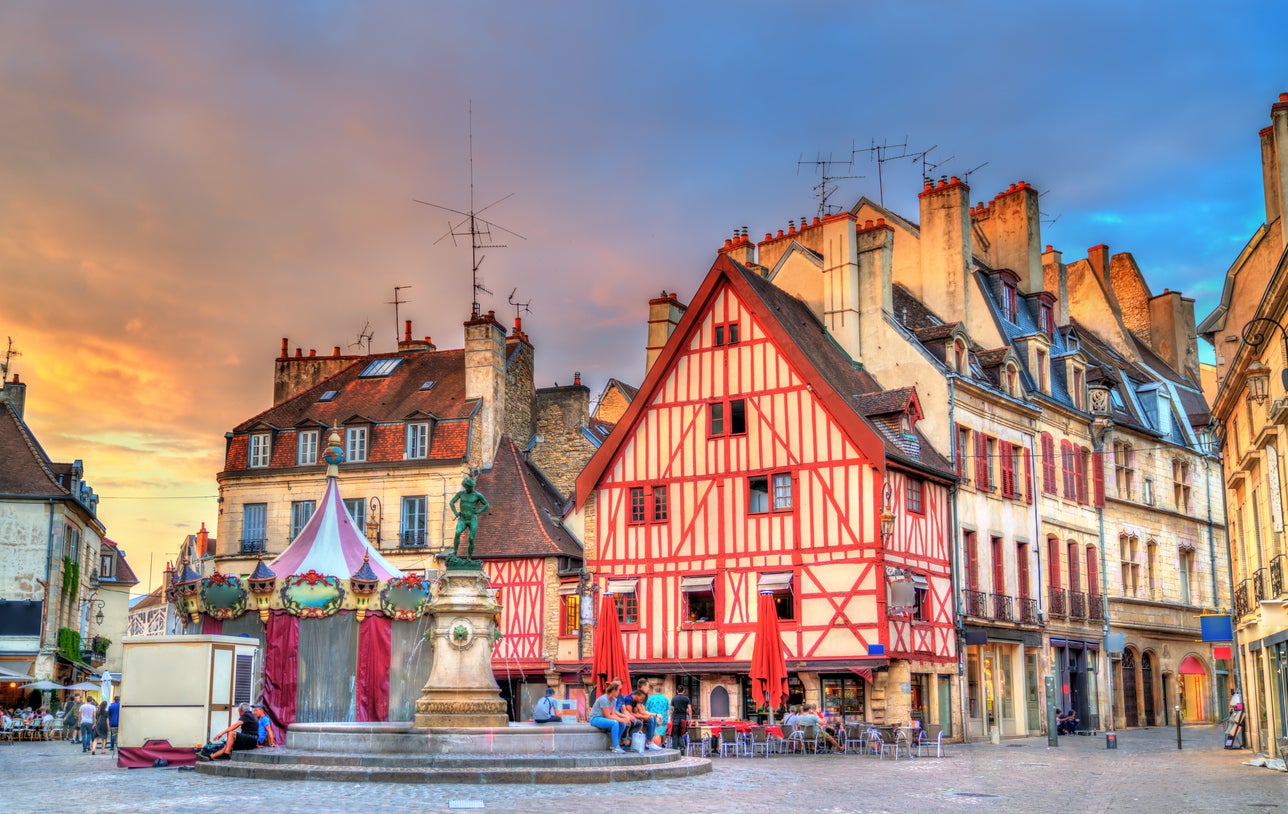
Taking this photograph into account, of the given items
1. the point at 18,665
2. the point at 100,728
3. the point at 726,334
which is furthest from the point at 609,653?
the point at 18,665

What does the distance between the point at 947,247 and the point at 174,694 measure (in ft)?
68.9

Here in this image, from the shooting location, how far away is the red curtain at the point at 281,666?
22.1 metres

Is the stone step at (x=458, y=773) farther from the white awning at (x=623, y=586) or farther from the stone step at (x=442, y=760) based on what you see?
the white awning at (x=623, y=586)

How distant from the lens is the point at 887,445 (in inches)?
1059

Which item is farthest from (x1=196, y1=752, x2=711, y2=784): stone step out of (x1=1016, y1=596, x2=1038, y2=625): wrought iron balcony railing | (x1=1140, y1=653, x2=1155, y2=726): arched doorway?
(x1=1140, y1=653, x2=1155, y2=726): arched doorway

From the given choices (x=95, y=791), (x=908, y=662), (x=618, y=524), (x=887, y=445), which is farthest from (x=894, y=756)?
(x=95, y=791)

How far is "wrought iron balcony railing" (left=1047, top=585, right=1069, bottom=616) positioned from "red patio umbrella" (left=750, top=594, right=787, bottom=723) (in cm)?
1023

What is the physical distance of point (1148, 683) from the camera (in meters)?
35.7

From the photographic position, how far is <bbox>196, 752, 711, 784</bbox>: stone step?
14.4 meters

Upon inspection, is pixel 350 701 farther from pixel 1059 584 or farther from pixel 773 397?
pixel 1059 584

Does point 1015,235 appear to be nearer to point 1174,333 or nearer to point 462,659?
point 1174,333

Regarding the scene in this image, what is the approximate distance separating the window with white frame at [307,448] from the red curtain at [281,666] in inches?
529

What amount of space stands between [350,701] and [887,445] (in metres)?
11.2

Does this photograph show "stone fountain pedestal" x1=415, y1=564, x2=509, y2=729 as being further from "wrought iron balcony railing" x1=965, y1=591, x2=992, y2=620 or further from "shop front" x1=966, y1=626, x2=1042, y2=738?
"wrought iron balcony railing" x1=965, y1=591, x2=992, y2=620
